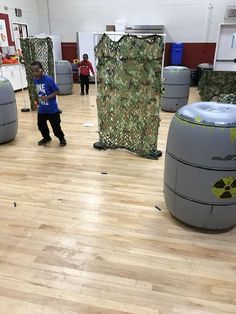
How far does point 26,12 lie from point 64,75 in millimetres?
4215

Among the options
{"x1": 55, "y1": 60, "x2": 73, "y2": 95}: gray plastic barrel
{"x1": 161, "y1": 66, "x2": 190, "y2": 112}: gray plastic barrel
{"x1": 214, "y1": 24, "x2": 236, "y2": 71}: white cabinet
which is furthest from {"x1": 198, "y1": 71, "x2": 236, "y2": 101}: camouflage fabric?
{"x1": 55, "y1": 60, "x2": 73, "y2": 95}: gray plastic barrel

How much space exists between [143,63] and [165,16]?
8590 mm

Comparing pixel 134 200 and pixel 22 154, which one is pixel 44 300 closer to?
pixel 134 200

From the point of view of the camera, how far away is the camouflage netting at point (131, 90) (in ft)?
12.0

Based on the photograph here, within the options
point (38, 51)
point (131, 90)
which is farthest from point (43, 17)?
point (131, 90)

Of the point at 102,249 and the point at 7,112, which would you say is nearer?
the point at 102,249

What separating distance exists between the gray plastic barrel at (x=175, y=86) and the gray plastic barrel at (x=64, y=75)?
370cm

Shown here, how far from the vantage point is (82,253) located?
2342mm

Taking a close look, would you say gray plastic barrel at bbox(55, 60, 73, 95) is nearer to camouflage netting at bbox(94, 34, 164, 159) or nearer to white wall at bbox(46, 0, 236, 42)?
white wall at bbox(46, 0, 236, 42)

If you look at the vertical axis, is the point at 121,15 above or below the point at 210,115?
above

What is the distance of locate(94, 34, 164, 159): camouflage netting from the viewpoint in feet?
12.0

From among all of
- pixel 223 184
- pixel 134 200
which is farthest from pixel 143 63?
pixel 223 184

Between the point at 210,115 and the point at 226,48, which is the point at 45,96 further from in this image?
the point at 226,48

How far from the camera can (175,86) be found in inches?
266
